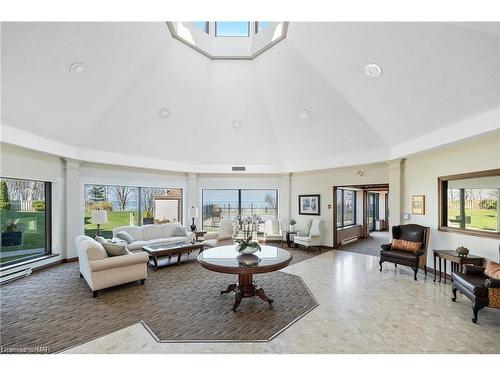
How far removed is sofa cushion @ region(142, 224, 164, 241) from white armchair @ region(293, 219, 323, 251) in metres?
4.23

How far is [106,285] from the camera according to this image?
383cm

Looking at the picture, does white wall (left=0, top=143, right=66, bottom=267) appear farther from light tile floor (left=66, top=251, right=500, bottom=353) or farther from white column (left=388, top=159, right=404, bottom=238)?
white column (left=388, top=159, right=404, bottom=238)

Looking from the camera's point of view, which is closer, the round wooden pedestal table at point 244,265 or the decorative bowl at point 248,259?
the round wooden pedestal table at point 244,265

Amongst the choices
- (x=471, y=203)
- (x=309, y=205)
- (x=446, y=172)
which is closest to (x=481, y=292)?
(x=471, y=203)

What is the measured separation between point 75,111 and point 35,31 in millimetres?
1856

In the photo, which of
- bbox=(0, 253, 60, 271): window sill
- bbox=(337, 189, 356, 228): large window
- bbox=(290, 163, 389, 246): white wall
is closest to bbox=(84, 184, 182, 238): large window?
bbox=(0, 253, 60, 271): window sill

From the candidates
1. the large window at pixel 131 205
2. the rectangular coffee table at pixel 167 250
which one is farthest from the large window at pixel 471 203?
the large window at pixel 131 205

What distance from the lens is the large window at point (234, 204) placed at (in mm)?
8852

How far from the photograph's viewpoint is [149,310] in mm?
3297

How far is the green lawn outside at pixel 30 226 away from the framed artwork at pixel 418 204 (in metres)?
8.96

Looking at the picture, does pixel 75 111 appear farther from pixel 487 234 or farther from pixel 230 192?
pixel 487 234

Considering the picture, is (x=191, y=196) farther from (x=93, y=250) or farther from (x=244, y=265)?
(x=244, y=265)

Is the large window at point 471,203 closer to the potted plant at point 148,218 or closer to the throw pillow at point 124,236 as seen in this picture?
the throw pillow at point 124,236

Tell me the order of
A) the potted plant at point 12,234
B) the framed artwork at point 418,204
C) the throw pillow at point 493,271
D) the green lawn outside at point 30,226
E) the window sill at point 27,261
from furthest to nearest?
the framed artwork at point 418,204
the green lawn outside at point 30,226
the potted plant at point 12,234
the window sill at point 27,261
the throw pillow at point 493,271
